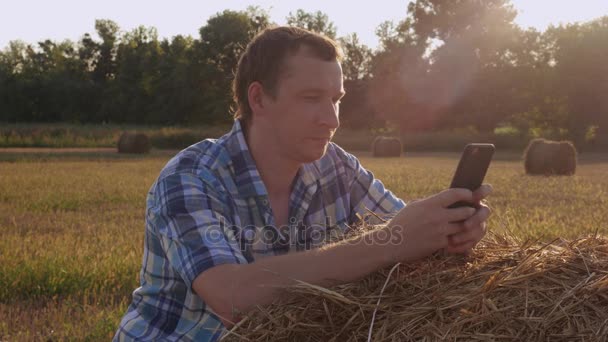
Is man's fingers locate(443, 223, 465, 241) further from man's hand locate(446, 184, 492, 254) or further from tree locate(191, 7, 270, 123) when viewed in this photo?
tree locate(191, 7, 270, 123)

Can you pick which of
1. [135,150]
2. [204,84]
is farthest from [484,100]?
[135,150]

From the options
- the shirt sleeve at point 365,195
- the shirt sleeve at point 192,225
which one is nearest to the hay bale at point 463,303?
the shirt sleeve at point 192,225

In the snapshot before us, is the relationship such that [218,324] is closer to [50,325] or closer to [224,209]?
[224,209]

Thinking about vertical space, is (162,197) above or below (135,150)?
above

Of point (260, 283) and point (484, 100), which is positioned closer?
point (260, 283)

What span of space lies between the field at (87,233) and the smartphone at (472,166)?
55 centimetres

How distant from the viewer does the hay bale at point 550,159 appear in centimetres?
2138

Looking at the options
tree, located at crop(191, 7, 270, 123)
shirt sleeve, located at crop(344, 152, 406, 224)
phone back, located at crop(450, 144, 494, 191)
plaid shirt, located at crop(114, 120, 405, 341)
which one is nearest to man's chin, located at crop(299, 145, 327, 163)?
plaid shirt, located at crop(114, 120, 405, 341)

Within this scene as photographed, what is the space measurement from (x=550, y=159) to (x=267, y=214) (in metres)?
20.2

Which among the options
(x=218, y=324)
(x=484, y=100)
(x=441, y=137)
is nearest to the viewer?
(x=218, y=324)

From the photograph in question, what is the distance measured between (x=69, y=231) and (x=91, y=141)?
110ft

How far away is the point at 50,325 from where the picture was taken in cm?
425

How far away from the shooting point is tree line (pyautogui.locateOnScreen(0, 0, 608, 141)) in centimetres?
5272

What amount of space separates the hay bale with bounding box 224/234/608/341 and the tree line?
173 ft
